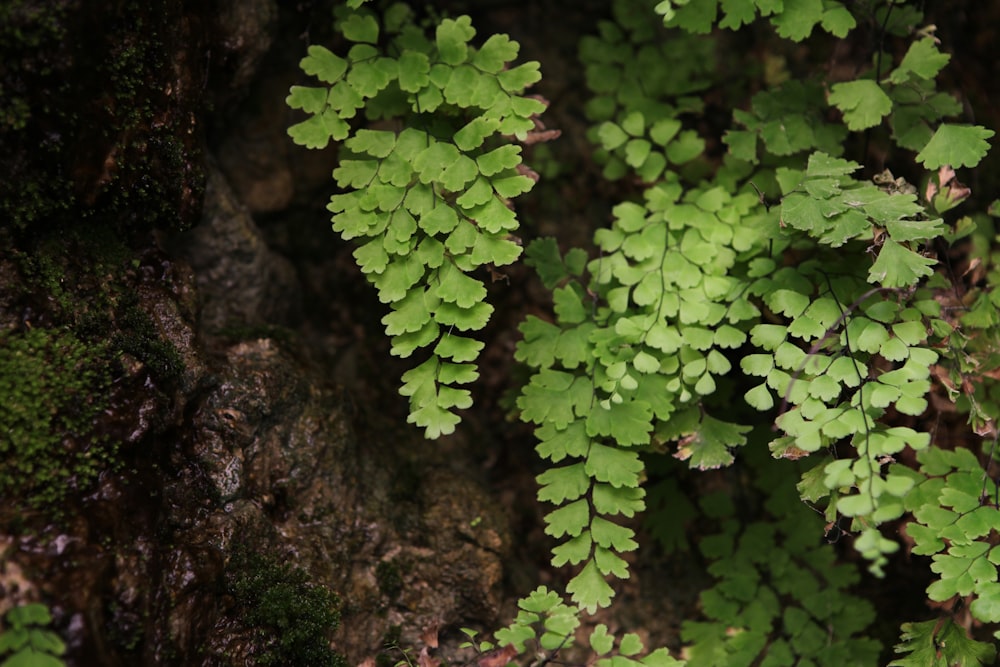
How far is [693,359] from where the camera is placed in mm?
2234

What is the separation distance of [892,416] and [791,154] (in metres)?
1.00

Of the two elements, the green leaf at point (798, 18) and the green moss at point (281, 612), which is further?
the green leaf at point (798, 18)

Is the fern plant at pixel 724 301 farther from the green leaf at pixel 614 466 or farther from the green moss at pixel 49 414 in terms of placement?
the green moss at pixel 49 414

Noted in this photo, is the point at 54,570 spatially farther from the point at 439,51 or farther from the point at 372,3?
the point at 372,3

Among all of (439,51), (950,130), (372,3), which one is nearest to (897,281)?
(950,130)

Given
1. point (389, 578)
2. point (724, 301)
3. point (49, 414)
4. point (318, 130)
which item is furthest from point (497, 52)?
point (389, 578)

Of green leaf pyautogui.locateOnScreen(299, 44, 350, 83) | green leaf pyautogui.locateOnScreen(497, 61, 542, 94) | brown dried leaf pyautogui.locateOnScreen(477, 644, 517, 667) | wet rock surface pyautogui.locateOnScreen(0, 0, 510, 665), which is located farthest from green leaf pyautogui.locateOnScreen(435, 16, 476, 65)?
brown dried leaf pyautogui.locateOnScreen(477, 644, 517, 667)

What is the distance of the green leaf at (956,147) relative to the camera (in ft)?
7.04

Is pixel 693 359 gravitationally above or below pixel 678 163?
below

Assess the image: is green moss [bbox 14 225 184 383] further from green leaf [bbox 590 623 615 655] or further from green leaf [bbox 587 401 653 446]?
green leaf [bbox 590 623 615 655]

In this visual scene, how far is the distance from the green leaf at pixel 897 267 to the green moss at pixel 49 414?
1.99 meters

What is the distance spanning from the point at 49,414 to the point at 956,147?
252cm

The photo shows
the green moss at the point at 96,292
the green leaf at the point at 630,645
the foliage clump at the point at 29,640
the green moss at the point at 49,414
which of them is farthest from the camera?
the green leaf at the point at 630,645

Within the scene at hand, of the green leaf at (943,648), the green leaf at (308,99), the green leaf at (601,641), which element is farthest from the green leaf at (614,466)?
the green leaf at (308,99)
